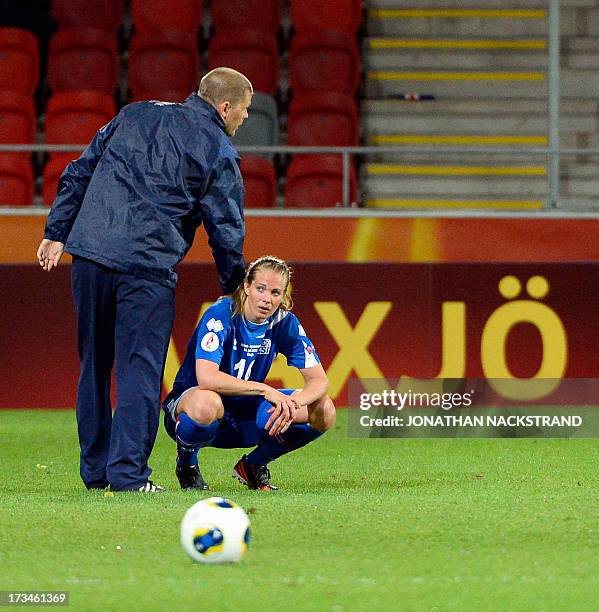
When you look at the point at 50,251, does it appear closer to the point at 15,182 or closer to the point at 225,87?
the point at 225,87

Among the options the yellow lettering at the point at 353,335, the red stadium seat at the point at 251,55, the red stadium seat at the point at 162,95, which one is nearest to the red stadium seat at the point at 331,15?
the red stadium seat at the point at 251,55

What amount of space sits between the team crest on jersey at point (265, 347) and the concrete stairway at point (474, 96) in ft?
22.0

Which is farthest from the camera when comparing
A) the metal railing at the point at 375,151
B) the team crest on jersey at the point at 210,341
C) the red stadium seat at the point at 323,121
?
the red stadium seat at the point at 323,121

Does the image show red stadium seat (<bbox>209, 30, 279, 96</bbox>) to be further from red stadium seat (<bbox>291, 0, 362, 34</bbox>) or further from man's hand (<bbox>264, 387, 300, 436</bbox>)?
man's hand (<bbox>264, 387, 300, 436</bbox>)

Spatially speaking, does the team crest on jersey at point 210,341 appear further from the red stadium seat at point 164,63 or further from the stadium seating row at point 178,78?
the red stadium seat at point 164,63

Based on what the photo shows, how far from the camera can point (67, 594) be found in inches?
141

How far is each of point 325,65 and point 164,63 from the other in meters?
1.53

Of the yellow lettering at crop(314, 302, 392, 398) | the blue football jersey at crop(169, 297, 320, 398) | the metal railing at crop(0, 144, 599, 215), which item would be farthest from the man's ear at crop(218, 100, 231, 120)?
the yellow lettering at crop(314, 302, 392, 398)

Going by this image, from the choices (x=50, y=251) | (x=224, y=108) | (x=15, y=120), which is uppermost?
(x=224, y=108)

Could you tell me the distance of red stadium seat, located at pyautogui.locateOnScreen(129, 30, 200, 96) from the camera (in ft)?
42.9

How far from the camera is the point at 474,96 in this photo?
1358cm

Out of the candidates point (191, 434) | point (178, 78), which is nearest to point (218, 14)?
point (178, 78)

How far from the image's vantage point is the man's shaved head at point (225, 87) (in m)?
5.70

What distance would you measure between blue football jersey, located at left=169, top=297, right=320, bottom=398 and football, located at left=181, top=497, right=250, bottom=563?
6.01ft
